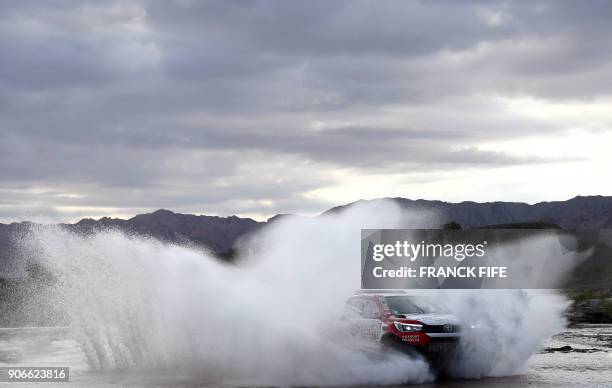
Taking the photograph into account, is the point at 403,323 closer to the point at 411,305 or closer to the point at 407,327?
the point at 407,327

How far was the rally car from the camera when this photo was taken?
18.4 m

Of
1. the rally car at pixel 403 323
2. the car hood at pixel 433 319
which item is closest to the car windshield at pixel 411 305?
the rally car at pixel 403 323

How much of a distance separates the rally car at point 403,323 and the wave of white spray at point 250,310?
0.45 meters

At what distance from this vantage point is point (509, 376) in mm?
19594

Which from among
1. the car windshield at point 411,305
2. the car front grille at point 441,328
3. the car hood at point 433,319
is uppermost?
the car windshield at point 411,305

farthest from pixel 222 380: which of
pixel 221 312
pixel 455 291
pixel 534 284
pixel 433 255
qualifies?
pixel 534 284

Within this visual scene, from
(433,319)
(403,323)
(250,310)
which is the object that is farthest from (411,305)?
(250,310)

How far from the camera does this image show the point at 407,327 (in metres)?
18.5

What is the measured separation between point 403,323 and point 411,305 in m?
1.40

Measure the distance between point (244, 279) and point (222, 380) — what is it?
404cm

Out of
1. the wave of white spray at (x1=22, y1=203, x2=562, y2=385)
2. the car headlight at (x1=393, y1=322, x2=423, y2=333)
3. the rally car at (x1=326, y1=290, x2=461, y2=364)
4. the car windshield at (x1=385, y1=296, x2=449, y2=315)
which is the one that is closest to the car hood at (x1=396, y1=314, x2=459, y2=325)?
the rally car at (x1=326, y1=290, x2=461, y2=364)

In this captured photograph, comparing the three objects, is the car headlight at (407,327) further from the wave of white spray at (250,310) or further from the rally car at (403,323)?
the wave of white spray at (250,310)

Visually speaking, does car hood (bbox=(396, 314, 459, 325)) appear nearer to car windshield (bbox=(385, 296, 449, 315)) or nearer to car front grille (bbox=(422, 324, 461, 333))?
car front grille (bbox=(422, 324, 461, 333))

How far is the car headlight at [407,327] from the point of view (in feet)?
60.3
